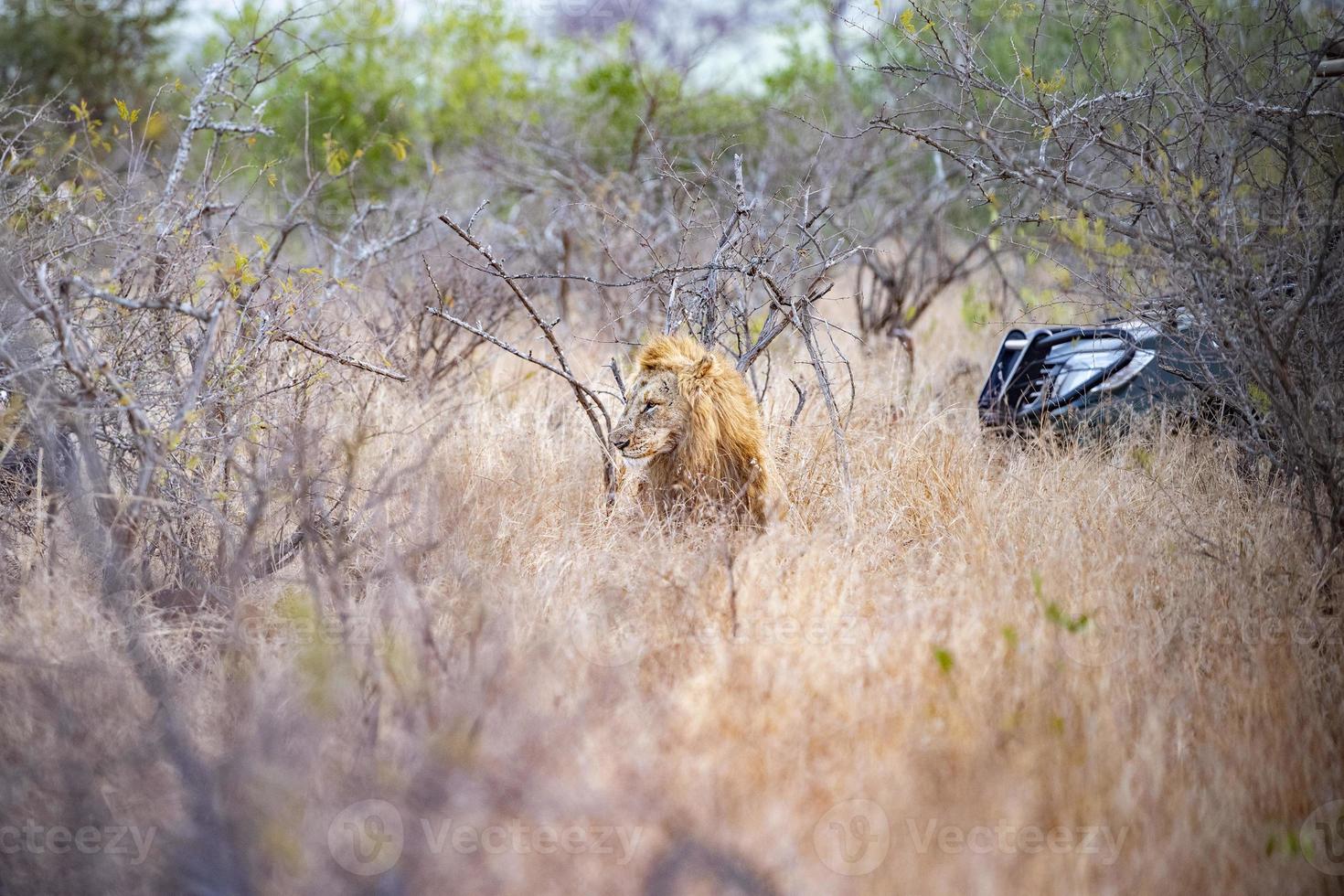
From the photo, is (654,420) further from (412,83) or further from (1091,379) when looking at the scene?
(412,83)

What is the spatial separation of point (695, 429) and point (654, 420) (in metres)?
0.18

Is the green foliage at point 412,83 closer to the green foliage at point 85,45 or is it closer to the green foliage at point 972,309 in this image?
the green foliage at point 85,45

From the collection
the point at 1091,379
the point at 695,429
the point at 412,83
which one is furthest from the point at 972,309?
the point at 412,83

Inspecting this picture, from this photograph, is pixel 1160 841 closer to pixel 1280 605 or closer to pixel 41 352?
pixel 1280 605

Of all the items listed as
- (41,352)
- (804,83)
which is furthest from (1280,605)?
(804,83)

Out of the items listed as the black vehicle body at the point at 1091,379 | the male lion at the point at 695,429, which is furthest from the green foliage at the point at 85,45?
the black vehicle body at the point at 1091,379

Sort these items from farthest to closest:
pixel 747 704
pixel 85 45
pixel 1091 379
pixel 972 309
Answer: pixel 85 45
pixel 972 309
pixel 1091 379
pixel 747 704

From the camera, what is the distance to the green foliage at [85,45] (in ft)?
44.0

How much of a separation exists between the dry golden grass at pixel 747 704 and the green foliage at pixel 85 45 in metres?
12.3

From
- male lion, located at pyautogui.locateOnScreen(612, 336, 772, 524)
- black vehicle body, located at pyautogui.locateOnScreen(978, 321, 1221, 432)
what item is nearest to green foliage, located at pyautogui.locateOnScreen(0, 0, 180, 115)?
male lion, located at pyautogui.locateOnScreen(612, 336, 772, 524)

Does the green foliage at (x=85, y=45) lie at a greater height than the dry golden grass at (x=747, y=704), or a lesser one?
greater

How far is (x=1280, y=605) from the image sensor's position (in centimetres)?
355

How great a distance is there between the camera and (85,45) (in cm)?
1374

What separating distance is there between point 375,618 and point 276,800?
105 cm
